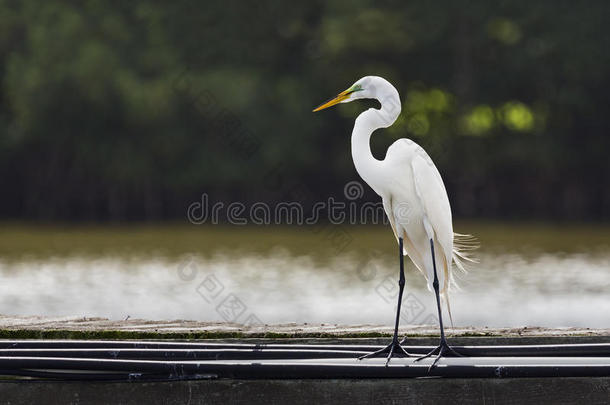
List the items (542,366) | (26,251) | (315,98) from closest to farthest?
(542,366)
(26,251)
(315,98)

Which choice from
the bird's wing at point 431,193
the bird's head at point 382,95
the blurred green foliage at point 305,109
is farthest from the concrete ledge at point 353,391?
the blurred green foliage at point 305,109

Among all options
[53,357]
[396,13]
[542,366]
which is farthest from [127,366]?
[396,13]

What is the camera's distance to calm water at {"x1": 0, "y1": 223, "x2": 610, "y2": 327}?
10.9m

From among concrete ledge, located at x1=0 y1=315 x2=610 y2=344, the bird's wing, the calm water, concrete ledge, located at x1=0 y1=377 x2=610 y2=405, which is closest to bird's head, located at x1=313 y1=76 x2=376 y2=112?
the bird's wing

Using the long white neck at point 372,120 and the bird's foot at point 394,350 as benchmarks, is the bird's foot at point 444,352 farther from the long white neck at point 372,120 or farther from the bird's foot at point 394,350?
the long white neck at point 372,120

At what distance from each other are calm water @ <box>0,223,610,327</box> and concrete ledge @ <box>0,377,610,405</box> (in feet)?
18.0

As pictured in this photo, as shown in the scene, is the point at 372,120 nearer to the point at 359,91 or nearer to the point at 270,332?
the point at 359,91

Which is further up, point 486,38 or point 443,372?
point 486,38

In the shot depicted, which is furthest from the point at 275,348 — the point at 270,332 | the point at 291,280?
the point at 291,280

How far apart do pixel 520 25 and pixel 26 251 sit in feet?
52.2

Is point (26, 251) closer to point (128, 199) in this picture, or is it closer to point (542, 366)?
point (128, 199)

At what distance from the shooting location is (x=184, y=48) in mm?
30078

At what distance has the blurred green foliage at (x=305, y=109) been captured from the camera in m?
28.2

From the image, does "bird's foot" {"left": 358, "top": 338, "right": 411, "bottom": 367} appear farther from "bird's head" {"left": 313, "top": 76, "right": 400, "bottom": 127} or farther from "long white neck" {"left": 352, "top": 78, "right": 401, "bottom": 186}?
"bird's head" {"left": 313, "top": 76, "right": 400, "bottom": 127}
